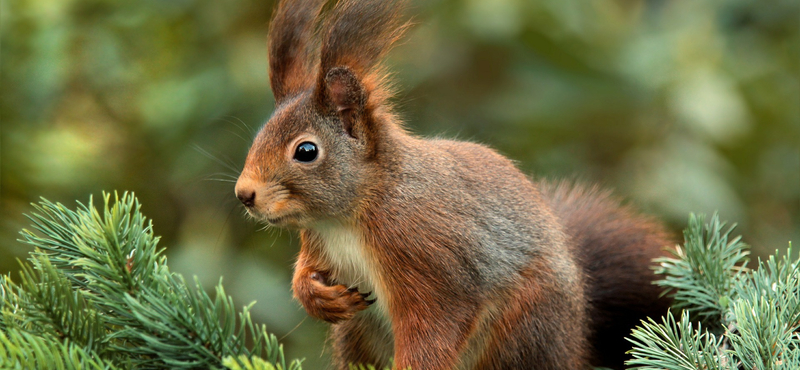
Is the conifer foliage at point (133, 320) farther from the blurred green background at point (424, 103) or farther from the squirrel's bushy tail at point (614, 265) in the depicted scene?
the blurred green background at point (424, 103)

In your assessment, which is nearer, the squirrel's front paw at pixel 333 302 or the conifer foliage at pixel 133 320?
the conifer foliage at pixel 133 320

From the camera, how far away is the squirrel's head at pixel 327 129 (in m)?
1.01

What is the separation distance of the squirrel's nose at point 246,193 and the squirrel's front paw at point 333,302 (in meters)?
0.16

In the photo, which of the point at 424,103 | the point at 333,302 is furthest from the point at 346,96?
the point at 424,103

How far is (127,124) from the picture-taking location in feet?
6.17

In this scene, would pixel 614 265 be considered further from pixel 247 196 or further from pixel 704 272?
pixel 247 196

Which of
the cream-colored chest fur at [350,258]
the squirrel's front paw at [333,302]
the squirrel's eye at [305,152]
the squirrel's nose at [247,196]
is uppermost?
the squirrel's eye at [305,152]

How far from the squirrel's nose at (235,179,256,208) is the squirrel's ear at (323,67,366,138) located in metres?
0.16

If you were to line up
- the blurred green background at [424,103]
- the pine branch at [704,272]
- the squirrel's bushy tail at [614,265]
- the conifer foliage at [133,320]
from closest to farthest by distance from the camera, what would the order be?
the conifer foliage at [133,320] < the pine branch at [704,272] < the squirrel's bushy tail at [614,265] < the blurred green background at [424,103]

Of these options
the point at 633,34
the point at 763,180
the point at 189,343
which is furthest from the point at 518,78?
the point at 189,343

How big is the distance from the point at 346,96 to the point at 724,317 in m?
0.57

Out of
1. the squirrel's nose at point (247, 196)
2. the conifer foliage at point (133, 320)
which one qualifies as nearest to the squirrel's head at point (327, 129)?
the squirrel's nose at point (247, 196)

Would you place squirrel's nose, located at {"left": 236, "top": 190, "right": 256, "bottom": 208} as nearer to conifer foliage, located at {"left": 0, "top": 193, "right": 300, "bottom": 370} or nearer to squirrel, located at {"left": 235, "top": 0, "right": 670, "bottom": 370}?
squirrel, located at {"left": 235, "top": 0, "right": 670, "bottom": 370}

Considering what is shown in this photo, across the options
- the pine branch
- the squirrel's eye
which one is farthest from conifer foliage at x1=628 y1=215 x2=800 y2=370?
the squirrel's eye
